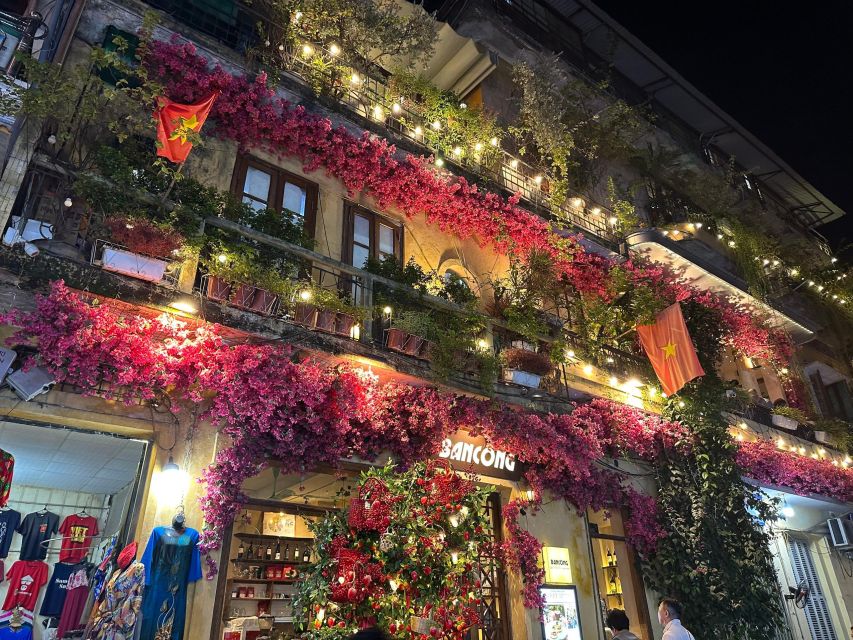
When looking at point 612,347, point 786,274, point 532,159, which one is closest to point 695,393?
point 612,347

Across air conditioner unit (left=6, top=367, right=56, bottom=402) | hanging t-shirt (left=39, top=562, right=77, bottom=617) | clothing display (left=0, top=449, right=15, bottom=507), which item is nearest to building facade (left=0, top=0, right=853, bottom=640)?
air conditioner unit (left=6, top=367, right=56, bottom=402)

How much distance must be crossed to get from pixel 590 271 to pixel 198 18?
376 inches

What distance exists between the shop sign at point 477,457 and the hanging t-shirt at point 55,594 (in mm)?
6402

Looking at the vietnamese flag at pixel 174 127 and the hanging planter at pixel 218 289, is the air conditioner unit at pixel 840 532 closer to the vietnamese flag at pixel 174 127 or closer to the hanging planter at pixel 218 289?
the hanging planter at pixel 218 289

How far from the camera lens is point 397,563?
602 cm

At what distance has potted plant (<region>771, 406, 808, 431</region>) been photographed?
16.7 meters

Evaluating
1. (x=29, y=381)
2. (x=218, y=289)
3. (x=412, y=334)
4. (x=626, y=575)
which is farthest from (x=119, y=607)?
(x=626, y=575)

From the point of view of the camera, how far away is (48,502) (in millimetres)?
10719

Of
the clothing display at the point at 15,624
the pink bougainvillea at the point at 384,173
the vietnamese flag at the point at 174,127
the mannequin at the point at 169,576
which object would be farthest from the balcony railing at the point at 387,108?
the clothing display at the point at 15,624

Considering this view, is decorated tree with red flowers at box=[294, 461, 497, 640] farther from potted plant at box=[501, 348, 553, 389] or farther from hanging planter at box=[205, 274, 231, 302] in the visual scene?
potted plant at box=[501, 348, 553, 389]

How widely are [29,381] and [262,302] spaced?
273cm

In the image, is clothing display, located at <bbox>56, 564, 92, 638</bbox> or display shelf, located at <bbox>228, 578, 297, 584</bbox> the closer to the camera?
clothing display, located at <bbox>56, 564, 92, 638</bbox>

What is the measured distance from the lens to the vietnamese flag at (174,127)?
24.8ft

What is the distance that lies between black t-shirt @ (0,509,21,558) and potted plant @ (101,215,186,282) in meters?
4.46
